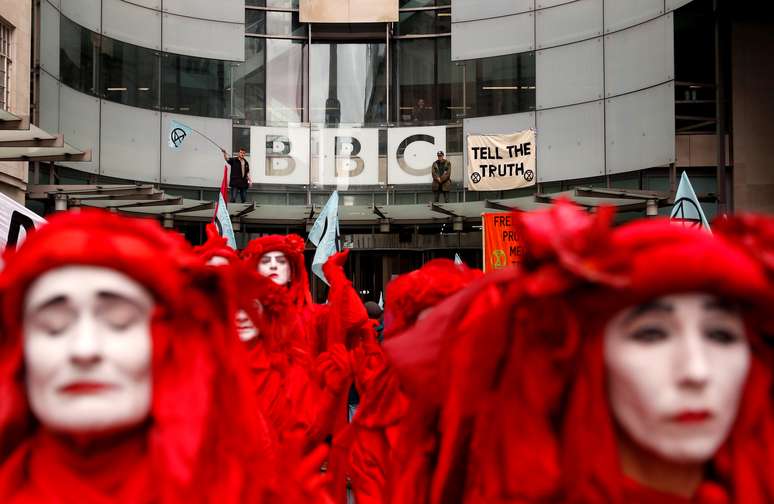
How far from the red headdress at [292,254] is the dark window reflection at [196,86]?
14812mm

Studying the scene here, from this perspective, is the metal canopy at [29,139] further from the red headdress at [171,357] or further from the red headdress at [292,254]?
the red headdress at [171,357]

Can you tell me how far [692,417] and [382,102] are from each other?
20.4 metres

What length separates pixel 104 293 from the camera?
2.54 meters

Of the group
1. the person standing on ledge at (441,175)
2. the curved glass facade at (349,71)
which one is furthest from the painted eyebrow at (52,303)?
the curved glass facade at (349,71)

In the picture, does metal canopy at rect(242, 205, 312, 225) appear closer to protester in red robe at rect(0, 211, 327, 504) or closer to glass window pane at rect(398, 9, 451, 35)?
glass window pane at rect(398, 9, 451, 35)

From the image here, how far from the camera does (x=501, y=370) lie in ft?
9.40

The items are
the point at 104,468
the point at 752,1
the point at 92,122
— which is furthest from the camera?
the point at 92,122

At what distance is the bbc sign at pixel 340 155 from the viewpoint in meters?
21.8

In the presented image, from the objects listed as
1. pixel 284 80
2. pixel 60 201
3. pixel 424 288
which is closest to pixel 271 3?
pixel 284 80

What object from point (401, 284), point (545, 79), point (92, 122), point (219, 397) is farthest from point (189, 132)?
point (219, 397)

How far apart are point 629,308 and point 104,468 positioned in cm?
152

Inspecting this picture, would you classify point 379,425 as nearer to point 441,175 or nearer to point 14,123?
point 14,123

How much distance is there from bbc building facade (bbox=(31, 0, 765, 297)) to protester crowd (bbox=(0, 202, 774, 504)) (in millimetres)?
16155

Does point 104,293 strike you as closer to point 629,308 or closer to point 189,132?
point 629,308
